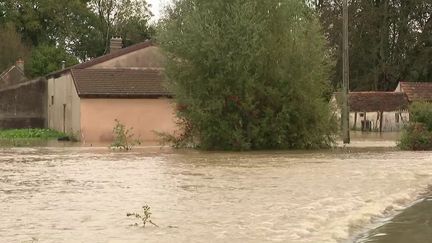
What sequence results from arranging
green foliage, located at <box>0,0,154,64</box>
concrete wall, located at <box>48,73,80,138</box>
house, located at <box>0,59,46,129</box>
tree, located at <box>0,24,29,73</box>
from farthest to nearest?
green foliage, located at <box>0,0,154,64</box> → tree, located at <box>0,24,29,73</box> → house, located at <box>0,59,46,129</box> → concrete wall, located at <box>48,73,80,138</box>

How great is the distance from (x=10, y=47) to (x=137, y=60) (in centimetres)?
3621

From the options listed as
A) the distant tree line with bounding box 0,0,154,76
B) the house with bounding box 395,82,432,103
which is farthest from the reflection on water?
the distant tree line with bounding box 0,0,154,76

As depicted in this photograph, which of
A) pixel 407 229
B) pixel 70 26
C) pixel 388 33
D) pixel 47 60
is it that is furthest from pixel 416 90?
pixel 407 229

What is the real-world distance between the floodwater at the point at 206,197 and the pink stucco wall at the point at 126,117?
16877mm

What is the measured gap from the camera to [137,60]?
44.2m

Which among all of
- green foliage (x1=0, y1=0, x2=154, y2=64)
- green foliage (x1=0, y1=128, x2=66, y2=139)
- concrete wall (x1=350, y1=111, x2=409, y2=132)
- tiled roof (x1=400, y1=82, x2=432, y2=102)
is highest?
green foliage (x1=0, y1=0, x2=154, y2=64)

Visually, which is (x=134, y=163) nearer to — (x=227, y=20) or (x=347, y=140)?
(x=227, y=20)

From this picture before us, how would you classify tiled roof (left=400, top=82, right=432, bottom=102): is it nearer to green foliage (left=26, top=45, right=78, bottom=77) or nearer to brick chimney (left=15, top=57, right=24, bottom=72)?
green foliage (left=26, top=45, right=78, bottom=77)

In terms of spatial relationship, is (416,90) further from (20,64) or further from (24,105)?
(20,64)

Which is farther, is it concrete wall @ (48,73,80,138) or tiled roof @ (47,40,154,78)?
tiled roof @ (47,40,154,78)

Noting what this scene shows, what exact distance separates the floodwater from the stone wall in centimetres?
2979

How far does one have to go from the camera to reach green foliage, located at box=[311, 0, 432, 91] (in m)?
65.5

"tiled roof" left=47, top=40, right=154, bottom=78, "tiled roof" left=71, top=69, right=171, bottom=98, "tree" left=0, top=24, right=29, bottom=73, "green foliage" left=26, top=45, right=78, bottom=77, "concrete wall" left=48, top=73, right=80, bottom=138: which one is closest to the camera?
"tiled roof" left=71, top=69, right=171, bottom=98

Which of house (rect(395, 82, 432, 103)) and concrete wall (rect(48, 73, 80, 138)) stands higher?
house (rect(395, 82, 432, 103))
